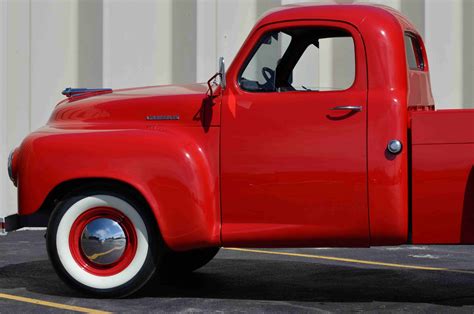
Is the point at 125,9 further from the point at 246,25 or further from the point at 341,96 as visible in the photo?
the point at 341,96

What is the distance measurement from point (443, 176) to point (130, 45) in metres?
5.44

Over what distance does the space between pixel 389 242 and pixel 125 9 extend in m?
5.37

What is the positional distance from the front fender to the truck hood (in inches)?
3.7

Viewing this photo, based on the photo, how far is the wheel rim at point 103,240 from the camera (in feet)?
19.6

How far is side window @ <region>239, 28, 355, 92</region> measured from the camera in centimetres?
599

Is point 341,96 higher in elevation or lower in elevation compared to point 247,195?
higher

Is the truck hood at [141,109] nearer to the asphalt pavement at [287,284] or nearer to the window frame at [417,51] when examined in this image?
the asphalt pavement at [287,284]

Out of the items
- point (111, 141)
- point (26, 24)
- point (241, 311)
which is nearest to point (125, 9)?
point (26, 24)

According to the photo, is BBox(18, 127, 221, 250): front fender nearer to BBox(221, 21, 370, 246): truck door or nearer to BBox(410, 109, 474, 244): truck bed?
BBox(221, 21, 370, 246): truck door

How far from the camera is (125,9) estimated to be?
1026cm

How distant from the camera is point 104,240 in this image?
19.6 ft

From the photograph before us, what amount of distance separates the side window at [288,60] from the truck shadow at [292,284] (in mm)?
1300

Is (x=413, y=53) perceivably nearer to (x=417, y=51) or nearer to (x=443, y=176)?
(x=417, y=51)

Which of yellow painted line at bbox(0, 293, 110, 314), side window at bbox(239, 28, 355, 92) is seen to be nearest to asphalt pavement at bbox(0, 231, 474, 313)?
yellow painted line at bbox(0, 293, 110, 314)
